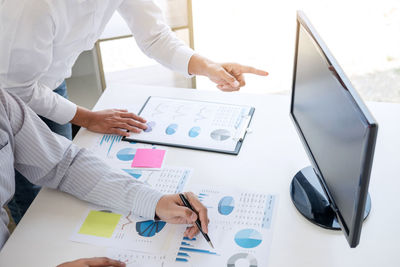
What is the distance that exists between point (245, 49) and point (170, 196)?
229cm

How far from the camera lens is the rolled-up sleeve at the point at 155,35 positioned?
1.75m

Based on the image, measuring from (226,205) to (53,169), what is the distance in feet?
1.56

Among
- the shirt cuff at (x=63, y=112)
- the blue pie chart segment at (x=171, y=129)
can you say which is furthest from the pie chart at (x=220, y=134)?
the shirt cuff at (x=63, y=112)

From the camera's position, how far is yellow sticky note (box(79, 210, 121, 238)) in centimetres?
121

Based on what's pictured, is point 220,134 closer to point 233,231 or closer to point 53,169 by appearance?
point 233,231

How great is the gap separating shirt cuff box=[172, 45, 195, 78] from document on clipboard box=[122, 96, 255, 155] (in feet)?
0.42

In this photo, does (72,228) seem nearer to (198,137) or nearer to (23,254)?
(23,254)

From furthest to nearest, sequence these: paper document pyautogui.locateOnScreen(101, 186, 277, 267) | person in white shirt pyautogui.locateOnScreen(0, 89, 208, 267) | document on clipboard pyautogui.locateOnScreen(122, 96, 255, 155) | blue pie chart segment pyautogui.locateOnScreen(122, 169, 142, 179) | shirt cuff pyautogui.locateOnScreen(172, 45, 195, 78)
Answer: shirt cuff pyautogui.locateOnScreen(172, 45, 195, 78) → document on clipboard pyautogui.locateOnScreen(122, 96, 255, 155) → blue pie chart segment pyautogui.locateOnScreen(122, 169, 142, 179) → person in white shirt pyautogui.locateOnScreen(0, 89, 208, 267) → paper document pyautogui.locateOnScreen(101, 186, 277, 267)

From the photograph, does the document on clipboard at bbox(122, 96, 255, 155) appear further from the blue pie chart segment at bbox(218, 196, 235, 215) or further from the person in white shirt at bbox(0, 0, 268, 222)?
the blue pie chart segment at bbox(218, 196, 235, 215)

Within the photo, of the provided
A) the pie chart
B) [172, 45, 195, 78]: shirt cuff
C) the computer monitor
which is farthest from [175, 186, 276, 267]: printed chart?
[172, 45, 195, 78]: shirt cuff

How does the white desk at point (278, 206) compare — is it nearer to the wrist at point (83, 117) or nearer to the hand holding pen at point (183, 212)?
the wrist at point (83, 117)

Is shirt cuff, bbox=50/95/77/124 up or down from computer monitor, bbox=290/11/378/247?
down

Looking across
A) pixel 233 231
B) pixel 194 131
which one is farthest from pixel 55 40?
pixel 233 231

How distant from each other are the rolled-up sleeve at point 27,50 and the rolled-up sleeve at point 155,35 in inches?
17.0
